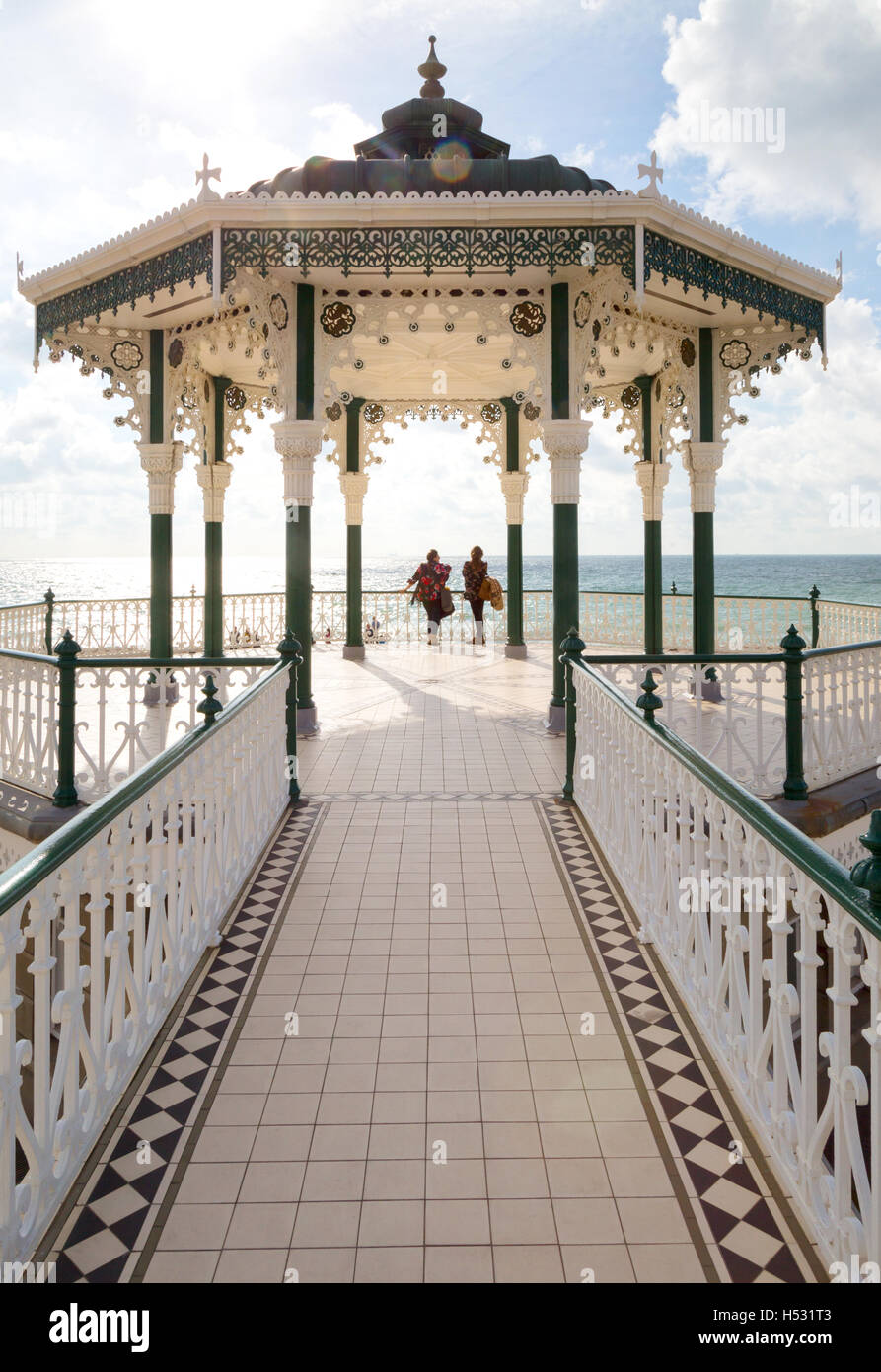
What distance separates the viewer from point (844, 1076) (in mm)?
2059

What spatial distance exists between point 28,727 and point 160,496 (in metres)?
4.70

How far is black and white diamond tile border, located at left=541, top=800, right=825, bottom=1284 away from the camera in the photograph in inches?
86.8

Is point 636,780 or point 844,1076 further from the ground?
point 636,780

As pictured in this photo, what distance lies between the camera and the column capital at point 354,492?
1396 centimetres

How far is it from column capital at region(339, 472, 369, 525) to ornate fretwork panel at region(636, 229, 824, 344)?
6.49m

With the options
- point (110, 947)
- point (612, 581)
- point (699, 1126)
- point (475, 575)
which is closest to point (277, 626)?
point (475, 575)

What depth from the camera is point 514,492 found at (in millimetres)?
14008

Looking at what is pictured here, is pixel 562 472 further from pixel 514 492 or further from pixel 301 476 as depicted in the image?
pixel 514 492

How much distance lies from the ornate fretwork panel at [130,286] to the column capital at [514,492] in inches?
258

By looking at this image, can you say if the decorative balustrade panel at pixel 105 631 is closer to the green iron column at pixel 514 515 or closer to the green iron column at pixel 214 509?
the green iron column at pixel 214 509

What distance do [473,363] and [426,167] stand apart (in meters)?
3.59

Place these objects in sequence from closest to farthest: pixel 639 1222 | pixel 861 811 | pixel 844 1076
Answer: pixel 844 1076 < pixel 639 1222 < pixel 861 811
